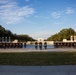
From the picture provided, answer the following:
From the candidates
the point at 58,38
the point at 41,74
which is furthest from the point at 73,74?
the point at 58,38

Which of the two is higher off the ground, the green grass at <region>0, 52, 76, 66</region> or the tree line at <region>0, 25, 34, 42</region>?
the tree line at <region>0, 25, 34, 42</region>

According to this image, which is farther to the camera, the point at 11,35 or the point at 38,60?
the point at 11,35

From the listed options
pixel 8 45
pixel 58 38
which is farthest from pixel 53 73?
pixel 58 38

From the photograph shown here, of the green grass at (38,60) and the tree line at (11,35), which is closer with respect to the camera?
the green grass at (38,60)

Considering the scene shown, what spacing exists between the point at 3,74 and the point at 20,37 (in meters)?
160

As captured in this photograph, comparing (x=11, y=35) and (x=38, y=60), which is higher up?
(x=11, y=35)

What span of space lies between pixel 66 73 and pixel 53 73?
598 millimetres

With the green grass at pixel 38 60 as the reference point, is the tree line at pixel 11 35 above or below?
above

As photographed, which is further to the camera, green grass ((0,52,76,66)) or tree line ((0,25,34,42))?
tree line ((0,25,34,42))

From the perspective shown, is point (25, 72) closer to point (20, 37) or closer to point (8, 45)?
point (8, 45)

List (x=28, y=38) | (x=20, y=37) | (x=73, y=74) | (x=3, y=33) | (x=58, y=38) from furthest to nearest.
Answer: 1. (x=28, y=38)
2. (x=20, y=37)
3. (x=58, y=38)
4. (x=3, y=33)
5. (x=73, y=74)

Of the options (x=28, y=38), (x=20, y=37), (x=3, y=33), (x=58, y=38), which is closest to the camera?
(x=3, y=33)

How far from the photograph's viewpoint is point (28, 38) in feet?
607

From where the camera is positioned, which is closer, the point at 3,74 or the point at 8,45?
the point at 3,74
